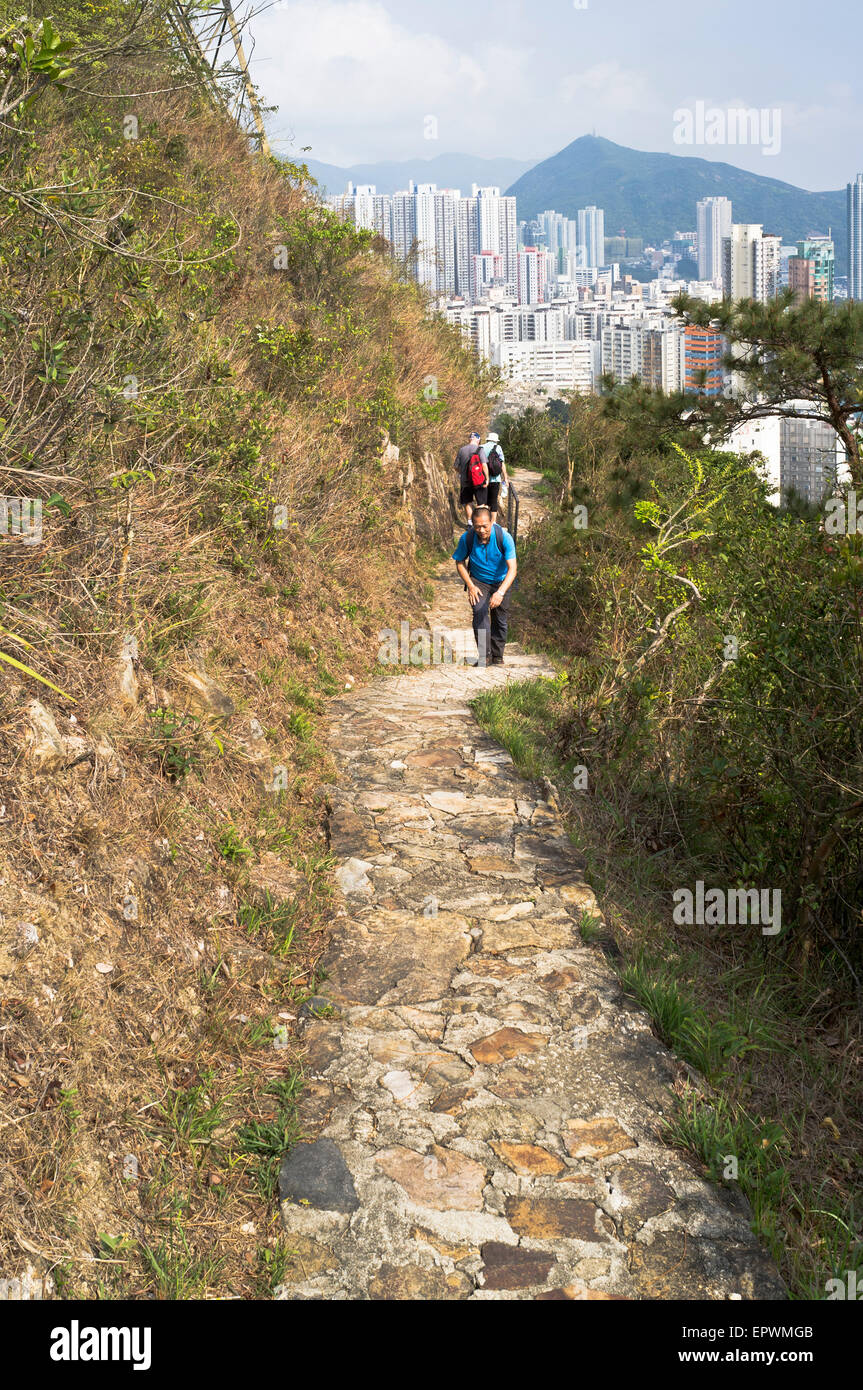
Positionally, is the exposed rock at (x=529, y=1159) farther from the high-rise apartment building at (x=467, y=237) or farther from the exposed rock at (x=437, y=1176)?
the high-rise apartment building at (x=467, y=237)

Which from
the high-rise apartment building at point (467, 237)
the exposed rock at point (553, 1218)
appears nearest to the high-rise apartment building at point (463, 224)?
the high-rise apartment building at point (467, 237)

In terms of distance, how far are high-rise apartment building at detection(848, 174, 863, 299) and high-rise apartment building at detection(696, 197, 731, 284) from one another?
30.5 metres

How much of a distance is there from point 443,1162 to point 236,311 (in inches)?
321

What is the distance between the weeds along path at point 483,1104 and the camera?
9.75 ft

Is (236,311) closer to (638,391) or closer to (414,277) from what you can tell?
(638,391)

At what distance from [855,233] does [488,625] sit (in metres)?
154

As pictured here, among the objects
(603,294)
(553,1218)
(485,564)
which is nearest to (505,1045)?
(553,1218)

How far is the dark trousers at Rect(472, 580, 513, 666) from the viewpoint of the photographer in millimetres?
8635

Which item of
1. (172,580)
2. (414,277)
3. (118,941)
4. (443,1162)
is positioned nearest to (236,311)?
(172,580)

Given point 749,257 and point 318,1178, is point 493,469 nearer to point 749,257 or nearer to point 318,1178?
point 318,1178

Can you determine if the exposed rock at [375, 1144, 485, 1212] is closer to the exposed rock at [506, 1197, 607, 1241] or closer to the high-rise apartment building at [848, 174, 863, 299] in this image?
the exposed rock at [506, 1197, 607, 1241]

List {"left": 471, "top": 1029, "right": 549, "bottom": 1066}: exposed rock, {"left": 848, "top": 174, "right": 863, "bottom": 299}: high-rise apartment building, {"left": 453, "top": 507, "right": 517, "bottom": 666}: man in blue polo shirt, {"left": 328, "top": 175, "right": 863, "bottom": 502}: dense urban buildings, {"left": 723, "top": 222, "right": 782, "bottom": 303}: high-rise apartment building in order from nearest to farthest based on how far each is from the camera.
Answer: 1. {"left": 471, "top": 1029, "right": 549, "bottom": 1066}: exposed rock
2. {"left": 453, "top": 507, "right": 517, "bottom": 666}: man in blue polo shirt
3. {"left": 328, "top": 175, "right": 863, "bottom": 502}: dense urban buildings
4. {"left": 723, "top": 222, "right": 782, "bottom": 303}: high-rise apartment building
5. {"left": 848, "top": 174, "right": 863, "bottom": 299}: high-rise apartment building

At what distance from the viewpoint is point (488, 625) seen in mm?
8945

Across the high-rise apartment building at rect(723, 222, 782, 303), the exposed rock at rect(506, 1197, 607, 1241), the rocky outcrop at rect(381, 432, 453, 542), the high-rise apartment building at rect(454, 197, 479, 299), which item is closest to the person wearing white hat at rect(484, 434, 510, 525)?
the rocky outcrop at rect(381, 432, 453, 542)
